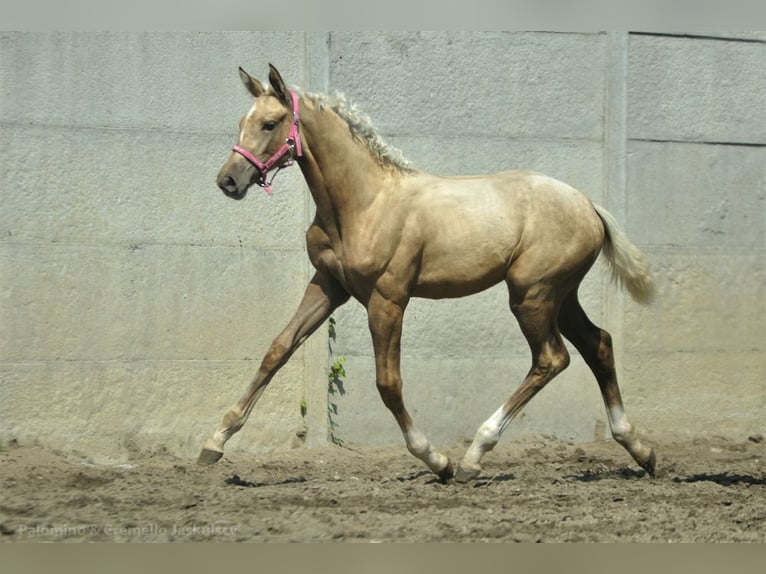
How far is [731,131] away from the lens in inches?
309

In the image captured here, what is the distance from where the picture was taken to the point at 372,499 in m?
5.34

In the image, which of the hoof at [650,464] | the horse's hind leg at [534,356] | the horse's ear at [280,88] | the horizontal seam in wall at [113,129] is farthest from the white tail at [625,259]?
the horizontal seam in wall at [113,129]

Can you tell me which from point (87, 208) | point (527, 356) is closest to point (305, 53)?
point (87, 208)

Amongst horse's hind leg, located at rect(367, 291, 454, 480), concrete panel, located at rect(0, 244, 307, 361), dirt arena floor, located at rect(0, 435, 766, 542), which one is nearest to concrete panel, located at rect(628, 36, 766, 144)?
dirt arena floor, located at rect(0, 435, 766, 542)

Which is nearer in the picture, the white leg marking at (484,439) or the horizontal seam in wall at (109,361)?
the white leg marking at (484,439)

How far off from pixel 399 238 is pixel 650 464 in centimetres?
201

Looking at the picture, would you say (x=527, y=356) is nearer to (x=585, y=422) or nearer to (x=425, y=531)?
(x=585, y=422)

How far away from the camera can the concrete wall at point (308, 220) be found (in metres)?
6.86

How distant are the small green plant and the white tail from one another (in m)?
1.96

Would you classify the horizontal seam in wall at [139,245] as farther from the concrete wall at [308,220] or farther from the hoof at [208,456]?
the hoof at [208,456]

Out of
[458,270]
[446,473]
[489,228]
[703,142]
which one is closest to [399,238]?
[458,270]

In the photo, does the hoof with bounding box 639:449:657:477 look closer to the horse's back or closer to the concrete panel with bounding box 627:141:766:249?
the horse's back

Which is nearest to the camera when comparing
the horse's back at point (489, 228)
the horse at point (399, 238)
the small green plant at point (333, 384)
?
the horse at point (399, 238)

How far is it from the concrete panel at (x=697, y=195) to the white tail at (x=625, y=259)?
5.03ft
